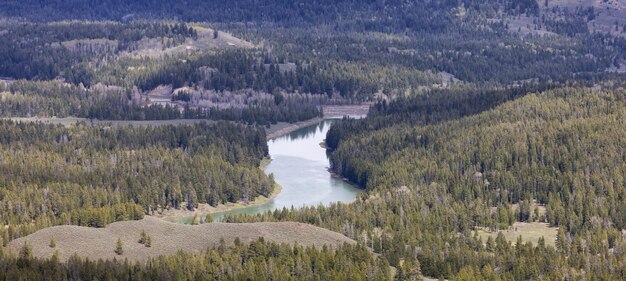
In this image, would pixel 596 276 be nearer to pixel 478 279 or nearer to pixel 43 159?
pixel 478 279

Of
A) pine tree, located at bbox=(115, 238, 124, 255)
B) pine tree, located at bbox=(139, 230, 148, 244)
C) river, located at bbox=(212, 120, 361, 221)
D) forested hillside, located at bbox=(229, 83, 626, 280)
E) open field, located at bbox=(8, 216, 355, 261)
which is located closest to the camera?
forested hillside, located at bbox=(229, 83, 626, 280)

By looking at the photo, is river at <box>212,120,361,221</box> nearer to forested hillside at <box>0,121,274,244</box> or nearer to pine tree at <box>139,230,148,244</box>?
forested hillside at <box>0,121,274,244</box>

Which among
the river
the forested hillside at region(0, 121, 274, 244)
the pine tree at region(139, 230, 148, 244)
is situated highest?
the pine tree at region(139, 230, 148, 244)

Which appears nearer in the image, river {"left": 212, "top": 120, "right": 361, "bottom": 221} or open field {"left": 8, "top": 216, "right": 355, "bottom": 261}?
open field {"left": 8, "top": 216, "right": 355, "bottom": 261}

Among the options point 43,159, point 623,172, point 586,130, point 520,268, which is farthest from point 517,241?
point 43,159

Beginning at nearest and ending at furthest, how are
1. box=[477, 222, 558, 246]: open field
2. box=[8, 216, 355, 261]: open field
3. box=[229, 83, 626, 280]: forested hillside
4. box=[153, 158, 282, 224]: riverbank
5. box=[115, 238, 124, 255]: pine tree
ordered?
box=[229, 83, 626, 280]: forested hillside
box=[8, 216, 355, 261]: open field
box=[115, 238, 124, 255]: pine tree
box=[477, 222, 558, 246]: open field
box=[153, 158, 282, 224]: riverbank

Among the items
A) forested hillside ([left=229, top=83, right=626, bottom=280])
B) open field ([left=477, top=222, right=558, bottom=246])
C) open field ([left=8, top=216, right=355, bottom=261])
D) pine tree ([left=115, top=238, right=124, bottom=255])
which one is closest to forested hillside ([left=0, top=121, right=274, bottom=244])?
open field ([left=8, top=216, right=355, bottom=261])

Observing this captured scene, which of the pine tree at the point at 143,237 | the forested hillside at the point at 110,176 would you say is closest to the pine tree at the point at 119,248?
the pine tree at the point at 143,237

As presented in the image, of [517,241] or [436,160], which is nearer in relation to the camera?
[517,241]
